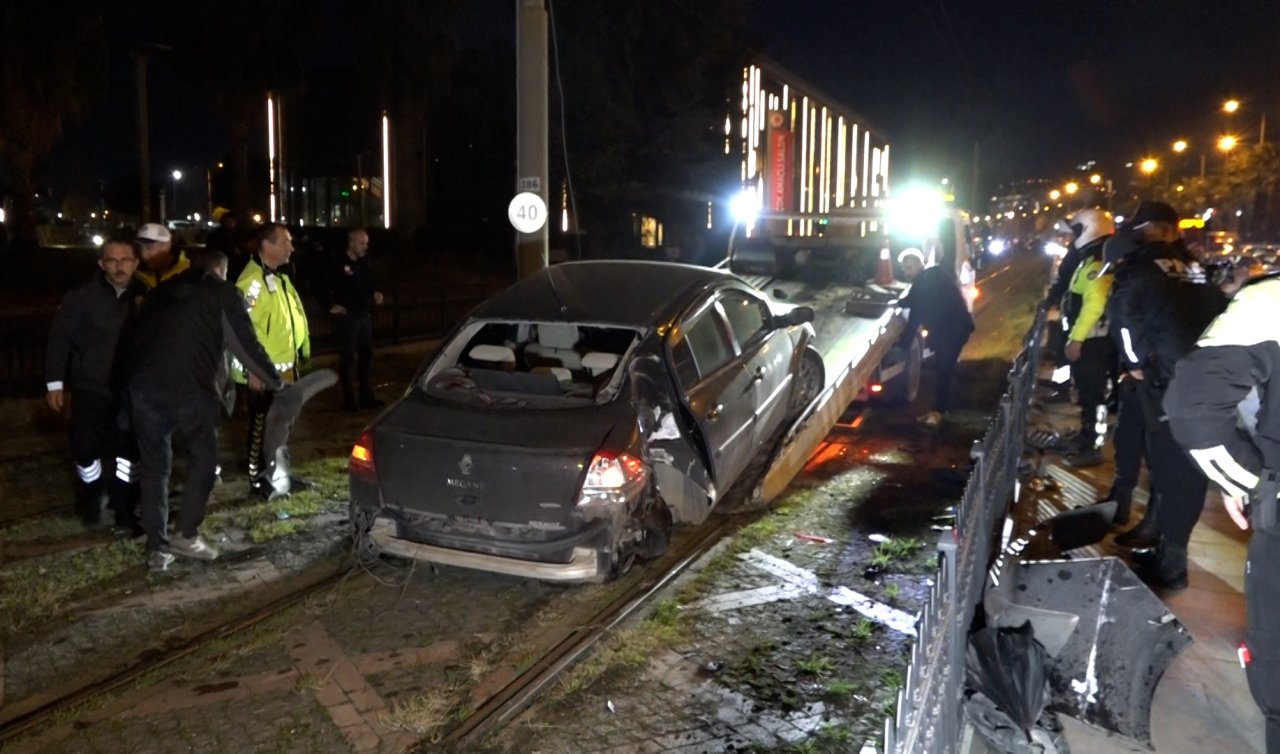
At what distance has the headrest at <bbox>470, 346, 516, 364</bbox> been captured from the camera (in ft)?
20.6

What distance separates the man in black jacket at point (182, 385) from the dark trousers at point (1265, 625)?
16.3 ft

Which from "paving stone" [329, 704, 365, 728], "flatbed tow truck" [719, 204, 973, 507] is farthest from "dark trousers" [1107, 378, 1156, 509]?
"paving stone" [329, 704, 365, 728]

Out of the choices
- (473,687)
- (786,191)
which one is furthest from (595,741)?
(786,191)

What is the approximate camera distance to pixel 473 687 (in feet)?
14.7

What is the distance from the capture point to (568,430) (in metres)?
5.34

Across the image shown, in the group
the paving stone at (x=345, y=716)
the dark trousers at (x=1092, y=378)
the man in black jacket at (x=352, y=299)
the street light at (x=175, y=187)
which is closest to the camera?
the paving stone at (x=345, y=716)

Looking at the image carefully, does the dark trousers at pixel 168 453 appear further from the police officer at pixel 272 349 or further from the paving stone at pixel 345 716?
the paving stone at pixel 345 716

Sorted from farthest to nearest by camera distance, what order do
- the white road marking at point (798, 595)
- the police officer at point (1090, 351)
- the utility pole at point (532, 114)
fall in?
1. the utility pole at point (532, 114)
2. the police officer at point (1090, 351)
3. the white road marking at point (798, 595)

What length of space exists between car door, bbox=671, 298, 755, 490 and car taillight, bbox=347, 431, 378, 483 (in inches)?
66.0

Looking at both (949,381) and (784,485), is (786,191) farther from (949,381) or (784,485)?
(784,485)

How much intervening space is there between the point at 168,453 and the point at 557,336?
2375 mm

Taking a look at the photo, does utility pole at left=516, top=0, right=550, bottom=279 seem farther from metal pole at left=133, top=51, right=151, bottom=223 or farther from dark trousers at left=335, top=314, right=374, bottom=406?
metal pole at left=133, top=51, right=151, bottom=223

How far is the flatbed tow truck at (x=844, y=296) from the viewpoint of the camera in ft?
→ 26.0

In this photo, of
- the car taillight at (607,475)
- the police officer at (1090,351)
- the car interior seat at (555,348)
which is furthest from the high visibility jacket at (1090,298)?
the car taillight at (607,475)
